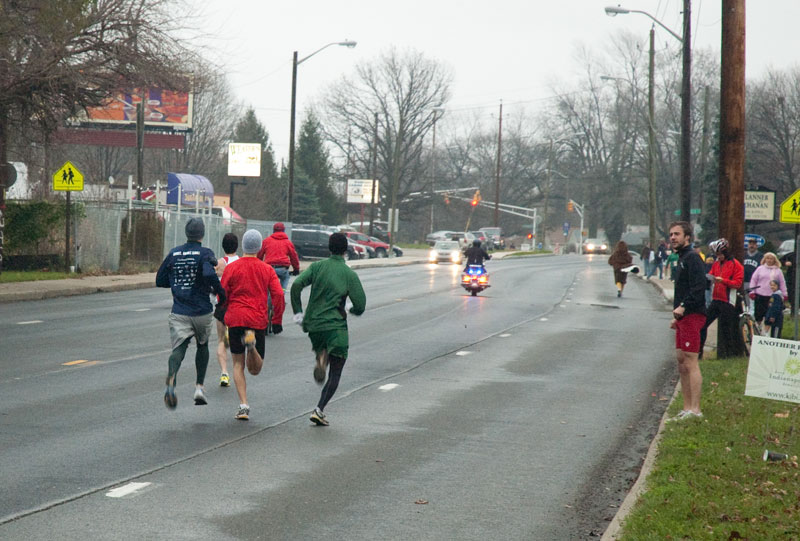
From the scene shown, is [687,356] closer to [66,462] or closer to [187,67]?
[66,462]

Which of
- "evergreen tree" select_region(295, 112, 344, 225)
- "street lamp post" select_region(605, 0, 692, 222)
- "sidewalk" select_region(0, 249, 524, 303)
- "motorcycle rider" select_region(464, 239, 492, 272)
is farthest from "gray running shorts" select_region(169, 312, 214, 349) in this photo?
"evergreen tree" select_region(295, 112, 344, 225)

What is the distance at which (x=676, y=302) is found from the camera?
10.1 metres

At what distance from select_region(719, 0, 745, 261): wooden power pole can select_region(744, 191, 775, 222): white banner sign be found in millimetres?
7750

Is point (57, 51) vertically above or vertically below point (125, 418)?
above

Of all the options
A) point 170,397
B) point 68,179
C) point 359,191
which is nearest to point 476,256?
point 68,179

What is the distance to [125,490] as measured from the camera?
6777 millimetres

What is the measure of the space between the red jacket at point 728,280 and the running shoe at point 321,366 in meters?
7.77

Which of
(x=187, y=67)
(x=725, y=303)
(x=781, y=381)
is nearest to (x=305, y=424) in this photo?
(x=781, y=381)

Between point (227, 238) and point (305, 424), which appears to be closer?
point (305, 424)

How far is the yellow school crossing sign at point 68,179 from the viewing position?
26.8m

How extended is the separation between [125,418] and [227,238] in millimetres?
3037

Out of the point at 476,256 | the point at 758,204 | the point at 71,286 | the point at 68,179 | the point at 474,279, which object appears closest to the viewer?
the point at 758,204

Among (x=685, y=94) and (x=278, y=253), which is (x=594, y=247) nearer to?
(x=685, y=94)

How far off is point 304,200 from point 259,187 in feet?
22.8
